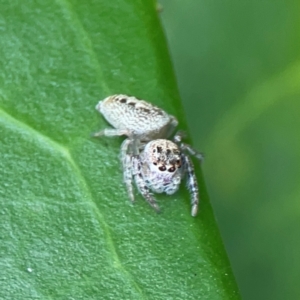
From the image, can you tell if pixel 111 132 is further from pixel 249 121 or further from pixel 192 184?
pixel 249 121

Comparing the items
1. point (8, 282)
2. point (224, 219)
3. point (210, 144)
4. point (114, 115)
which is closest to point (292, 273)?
point (224, 219)

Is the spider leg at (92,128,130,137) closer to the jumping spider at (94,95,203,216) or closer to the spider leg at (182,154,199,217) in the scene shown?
the jumping spider at (94,95,203,216)

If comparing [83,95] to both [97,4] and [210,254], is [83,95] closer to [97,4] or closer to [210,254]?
[97,4]

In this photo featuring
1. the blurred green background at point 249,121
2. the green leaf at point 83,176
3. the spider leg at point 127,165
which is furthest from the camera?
the blurred green background at point 249,121

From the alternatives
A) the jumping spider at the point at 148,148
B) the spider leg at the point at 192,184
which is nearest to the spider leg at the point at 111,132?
the jumping spider at the point at 148,148

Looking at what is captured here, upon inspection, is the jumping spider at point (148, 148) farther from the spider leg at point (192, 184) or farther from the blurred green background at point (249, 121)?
the blurred green background at point (249, 121)

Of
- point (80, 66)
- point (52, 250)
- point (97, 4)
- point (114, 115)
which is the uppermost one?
point (97, 4)

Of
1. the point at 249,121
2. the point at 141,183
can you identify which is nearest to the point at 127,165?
the point at 141,183
